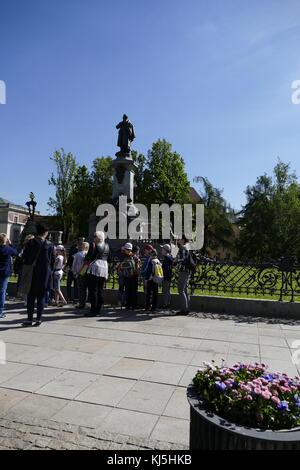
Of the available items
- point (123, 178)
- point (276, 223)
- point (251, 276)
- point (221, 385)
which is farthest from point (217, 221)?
point (221, 385)

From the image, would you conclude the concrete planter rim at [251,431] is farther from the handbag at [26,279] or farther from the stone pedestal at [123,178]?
the stone pedestal at [123,178]

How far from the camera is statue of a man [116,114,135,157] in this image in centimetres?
2356

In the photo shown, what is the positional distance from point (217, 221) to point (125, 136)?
2752 cm

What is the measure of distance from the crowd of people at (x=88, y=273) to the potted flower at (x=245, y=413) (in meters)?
5.36

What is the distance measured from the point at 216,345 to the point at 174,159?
37293 millimetres

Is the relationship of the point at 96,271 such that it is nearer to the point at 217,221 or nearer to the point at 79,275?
the point at 79,275

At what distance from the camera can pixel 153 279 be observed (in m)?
8.99

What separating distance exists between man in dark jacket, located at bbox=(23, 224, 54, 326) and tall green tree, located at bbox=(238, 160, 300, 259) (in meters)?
38.6

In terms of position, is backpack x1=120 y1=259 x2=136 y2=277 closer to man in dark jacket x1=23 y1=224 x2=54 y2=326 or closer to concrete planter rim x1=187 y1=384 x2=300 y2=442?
man in dark jacket x1=23 y1=224 x2=54 y2=326

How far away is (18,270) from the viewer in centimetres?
1057

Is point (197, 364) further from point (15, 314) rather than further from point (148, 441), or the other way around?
point (15, 314)

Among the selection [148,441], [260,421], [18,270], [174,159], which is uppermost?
[174,159]

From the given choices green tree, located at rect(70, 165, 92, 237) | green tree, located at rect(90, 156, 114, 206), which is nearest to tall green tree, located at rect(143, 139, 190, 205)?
green tree, located at rect(90, 156, 114, 206)
